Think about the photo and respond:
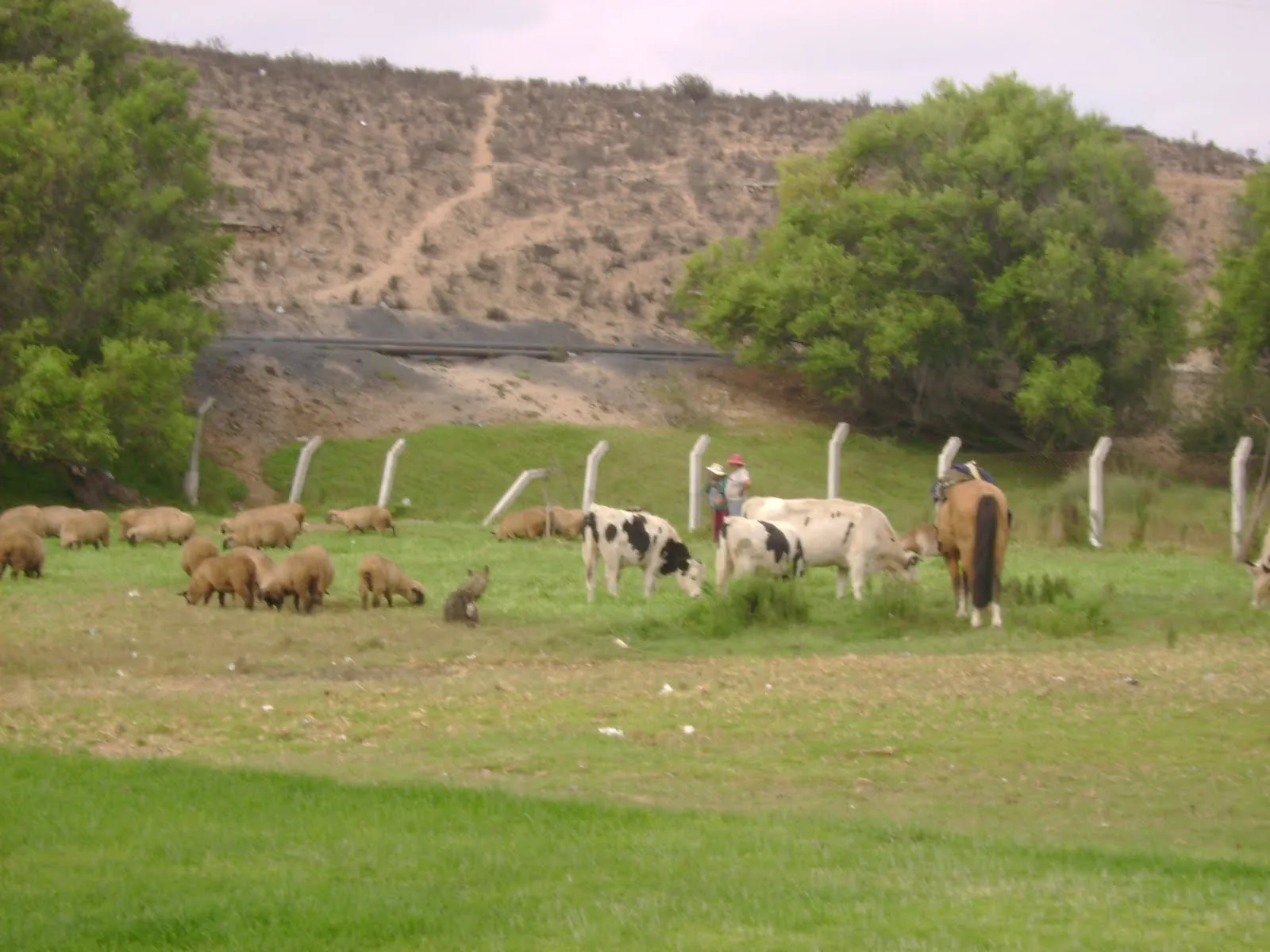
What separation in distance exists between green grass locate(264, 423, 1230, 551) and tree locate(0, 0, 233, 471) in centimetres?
424

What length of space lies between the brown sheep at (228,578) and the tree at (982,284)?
93.2 feet

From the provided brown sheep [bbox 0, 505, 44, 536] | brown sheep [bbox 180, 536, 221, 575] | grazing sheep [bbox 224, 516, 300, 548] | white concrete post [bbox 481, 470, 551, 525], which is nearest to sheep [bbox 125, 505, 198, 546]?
brown sheep [bbox 0, 505, 44, 536]

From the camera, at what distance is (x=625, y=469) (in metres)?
40.0

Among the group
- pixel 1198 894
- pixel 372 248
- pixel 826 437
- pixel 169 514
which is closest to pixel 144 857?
pixel 1198 894

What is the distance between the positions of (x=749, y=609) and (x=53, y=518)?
1405 centimetres

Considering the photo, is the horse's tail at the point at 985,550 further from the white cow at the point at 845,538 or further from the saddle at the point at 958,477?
the white cow at the point at 845,538

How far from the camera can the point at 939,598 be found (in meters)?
→ 20.5

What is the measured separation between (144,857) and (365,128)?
212 feet

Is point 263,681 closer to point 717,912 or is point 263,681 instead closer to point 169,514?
point 717,912

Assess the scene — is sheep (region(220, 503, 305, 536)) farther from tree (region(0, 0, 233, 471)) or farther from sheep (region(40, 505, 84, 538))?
tree (region(0, 0, 233, 471))

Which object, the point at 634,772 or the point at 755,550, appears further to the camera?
the point at 755,550

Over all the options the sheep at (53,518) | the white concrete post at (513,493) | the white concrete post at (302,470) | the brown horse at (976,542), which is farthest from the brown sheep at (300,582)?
the white concrete post at (302,470)

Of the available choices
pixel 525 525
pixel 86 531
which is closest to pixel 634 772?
pixel 86 531

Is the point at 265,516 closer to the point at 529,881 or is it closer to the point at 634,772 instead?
the point at 634,772
